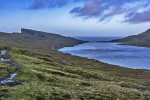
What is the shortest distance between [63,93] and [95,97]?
563 centimetres

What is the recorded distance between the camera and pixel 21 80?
54.5m

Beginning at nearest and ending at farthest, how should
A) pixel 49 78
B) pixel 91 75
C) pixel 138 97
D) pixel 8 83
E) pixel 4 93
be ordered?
pixel 4 93
pixel 8 83
pixel 138 97
pixel 49 78
pixel 91 75

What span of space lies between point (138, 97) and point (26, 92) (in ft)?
73.0

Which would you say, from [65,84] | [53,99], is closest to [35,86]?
[53,99]

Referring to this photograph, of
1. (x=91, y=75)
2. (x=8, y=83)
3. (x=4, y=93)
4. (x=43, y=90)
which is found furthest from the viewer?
(x=91, y=75)

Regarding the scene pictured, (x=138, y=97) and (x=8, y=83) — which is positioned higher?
(x=8, y=83)

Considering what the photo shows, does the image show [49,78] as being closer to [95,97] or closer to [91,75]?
[95,97]

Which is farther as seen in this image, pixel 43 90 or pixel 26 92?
pixel 43 90

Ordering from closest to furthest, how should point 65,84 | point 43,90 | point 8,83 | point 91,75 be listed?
1. point 43,90
2. point 8,83
3. point 65,84
4. point 91,75

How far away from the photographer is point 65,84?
5750 centimetres

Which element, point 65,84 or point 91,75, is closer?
point 65,84

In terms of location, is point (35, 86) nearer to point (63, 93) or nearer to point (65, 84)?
point (63, 93)

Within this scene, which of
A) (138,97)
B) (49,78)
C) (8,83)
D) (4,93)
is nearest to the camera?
(4,93)

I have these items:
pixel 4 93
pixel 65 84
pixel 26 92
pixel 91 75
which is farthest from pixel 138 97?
pixel 91 75
